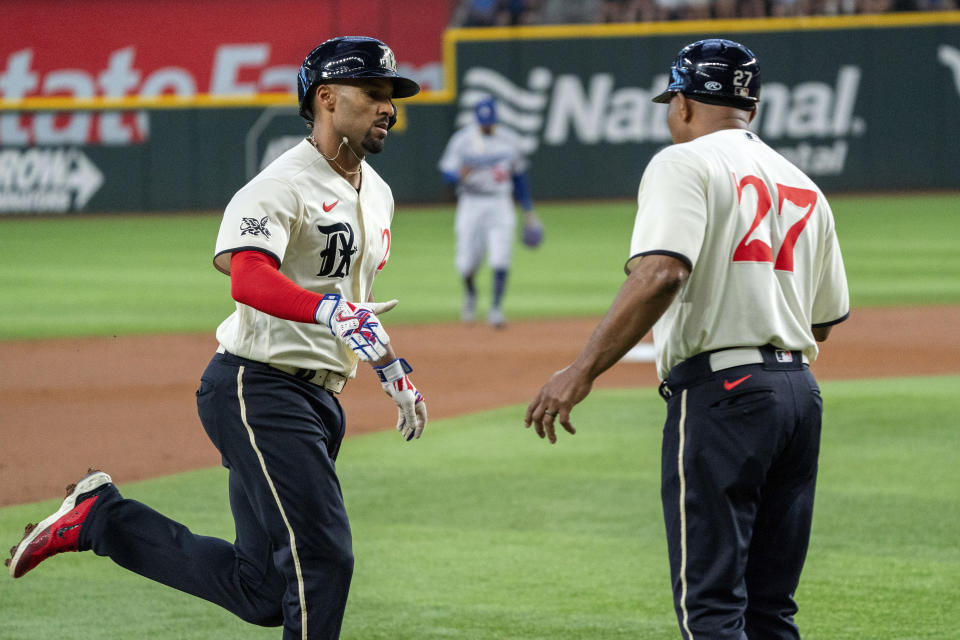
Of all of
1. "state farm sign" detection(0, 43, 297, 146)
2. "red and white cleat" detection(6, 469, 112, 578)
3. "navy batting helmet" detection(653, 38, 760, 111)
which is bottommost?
"state farm sign" detection(0, 43, 297, 146)

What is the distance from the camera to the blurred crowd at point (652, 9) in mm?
28812

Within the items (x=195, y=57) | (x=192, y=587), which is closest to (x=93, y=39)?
(x=195, y=57)

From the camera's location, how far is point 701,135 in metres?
3.82

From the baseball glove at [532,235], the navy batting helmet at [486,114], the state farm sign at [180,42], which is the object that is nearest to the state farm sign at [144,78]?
the state farm sign at [180,42]

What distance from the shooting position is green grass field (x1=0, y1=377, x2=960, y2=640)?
516 cm

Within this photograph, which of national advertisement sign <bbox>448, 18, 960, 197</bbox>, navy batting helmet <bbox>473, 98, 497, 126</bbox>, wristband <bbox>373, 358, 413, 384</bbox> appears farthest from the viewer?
national advertisement sign <bbox>448, 18, 960, 197</bbox>

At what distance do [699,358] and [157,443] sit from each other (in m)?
6.02

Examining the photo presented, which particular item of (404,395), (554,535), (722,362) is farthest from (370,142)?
(554,535)

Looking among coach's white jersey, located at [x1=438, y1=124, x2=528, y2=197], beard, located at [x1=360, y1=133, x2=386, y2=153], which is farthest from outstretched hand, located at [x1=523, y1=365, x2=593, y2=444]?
coach's white jersey, located at [x1=438, y1=124, x2=528, y2=197]

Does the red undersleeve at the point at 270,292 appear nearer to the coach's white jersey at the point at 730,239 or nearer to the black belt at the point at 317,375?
the black belt at the point at 317,375

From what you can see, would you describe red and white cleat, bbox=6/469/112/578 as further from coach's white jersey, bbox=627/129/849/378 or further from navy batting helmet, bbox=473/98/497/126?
navy batting helmet, bbox=473/98/497/126

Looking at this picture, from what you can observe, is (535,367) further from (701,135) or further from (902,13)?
(902,13)

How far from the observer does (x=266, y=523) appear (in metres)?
3.94

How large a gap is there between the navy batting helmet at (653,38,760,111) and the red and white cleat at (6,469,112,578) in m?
2.36
